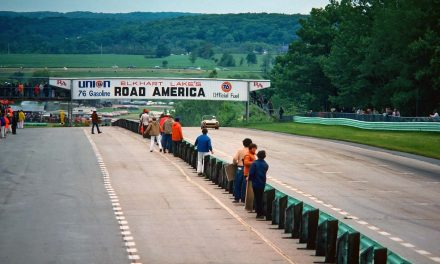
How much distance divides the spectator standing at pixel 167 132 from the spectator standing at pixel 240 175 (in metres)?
19.9

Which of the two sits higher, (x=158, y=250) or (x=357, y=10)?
(x=357, y=10)

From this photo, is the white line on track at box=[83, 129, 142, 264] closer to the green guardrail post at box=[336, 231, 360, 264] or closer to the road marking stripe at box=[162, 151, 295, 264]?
the road marking stripe at box=[162, 151, 295, 264]

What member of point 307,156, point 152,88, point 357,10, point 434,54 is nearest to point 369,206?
point 307,156

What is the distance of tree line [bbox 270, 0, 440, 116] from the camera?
92.1m

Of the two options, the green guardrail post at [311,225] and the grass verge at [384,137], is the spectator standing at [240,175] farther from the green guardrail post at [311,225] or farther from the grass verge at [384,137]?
the grass verge at [384,137]

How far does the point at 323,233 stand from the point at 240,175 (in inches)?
354

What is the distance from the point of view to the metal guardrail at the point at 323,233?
52.3 ft

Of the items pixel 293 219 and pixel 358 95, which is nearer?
pixel 293 219

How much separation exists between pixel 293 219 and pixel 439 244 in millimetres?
3081

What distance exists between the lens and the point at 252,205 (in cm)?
2653

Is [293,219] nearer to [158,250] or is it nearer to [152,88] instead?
[158,250]

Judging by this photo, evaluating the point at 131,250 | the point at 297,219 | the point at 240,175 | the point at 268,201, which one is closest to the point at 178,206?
the point at 240,175

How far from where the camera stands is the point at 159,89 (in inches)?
4013

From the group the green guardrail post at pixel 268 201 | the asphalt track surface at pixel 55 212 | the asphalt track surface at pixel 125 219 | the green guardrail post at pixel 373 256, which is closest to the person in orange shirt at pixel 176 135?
the asphalt track surface at pixel 125 219
